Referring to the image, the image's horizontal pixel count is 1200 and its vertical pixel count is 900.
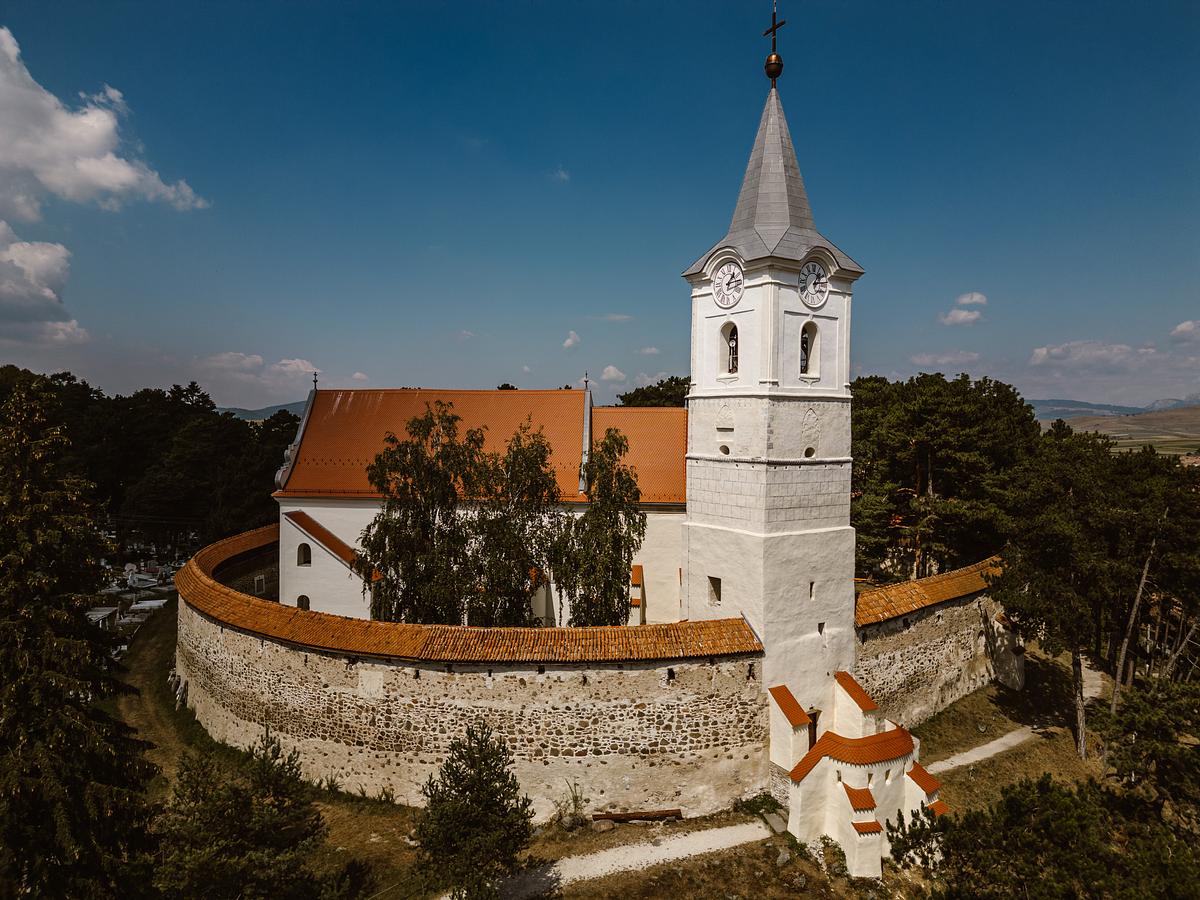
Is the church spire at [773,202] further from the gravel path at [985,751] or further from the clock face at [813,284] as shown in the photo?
the gravel path at [985,751]

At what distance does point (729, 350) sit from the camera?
1571 cm

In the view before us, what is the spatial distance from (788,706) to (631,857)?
4.64 m

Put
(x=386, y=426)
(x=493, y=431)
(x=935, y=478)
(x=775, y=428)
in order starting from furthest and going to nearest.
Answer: (x=935, y=478)
(x=386, y=426)
(x=493, y=431)
(x=775, y=428)

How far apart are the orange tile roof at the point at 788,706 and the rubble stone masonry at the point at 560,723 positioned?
35 cm

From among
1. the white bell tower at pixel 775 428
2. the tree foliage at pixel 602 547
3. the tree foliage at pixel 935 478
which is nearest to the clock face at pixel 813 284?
the white bell tower at pixel 775 428

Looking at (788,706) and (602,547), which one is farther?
(602,547)

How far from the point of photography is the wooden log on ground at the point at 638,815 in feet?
44.5

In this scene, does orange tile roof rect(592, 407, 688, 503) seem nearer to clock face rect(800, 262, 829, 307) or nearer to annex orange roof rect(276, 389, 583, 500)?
annex orange roof rect(276, 389, 583, 500)

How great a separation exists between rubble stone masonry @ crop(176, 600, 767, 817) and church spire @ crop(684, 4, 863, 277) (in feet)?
31.9

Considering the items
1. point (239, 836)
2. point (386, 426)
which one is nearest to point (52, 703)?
point (239, 836)

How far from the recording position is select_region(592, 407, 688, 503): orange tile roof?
20.9 m

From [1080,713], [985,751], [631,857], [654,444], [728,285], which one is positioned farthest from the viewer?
[654,444]

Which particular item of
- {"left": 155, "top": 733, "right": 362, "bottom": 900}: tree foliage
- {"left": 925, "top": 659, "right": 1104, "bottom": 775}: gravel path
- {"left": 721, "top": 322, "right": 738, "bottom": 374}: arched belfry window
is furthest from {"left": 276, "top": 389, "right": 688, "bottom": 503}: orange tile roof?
{"left": 155, "top": 733, "right": 362, "bottom": 900}: tree foliage

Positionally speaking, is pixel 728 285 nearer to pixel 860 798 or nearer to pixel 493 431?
pixel 493 431
